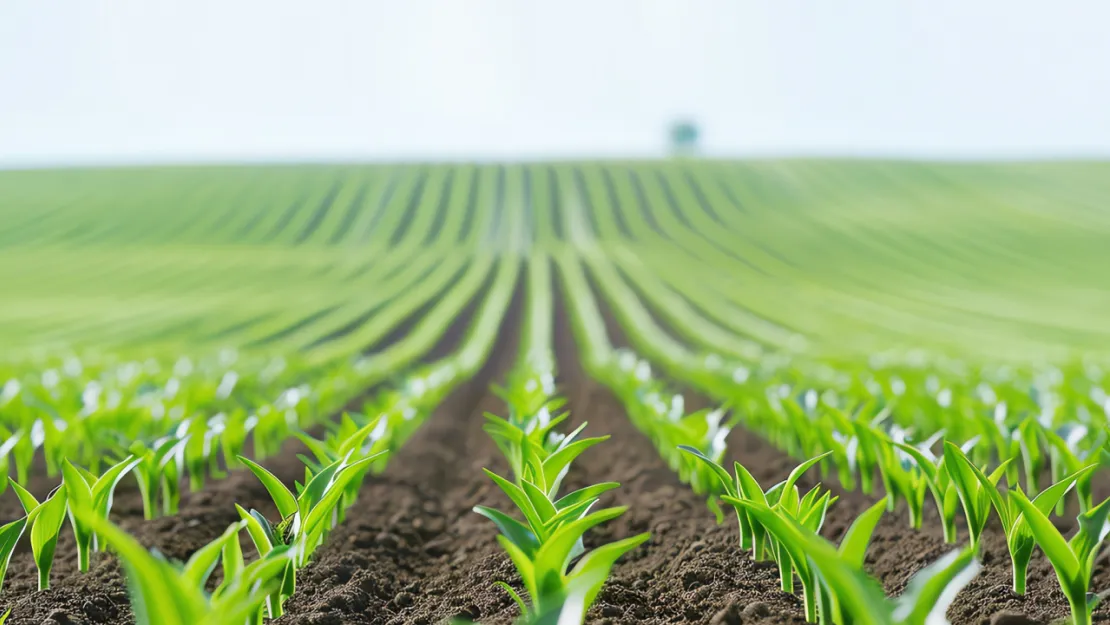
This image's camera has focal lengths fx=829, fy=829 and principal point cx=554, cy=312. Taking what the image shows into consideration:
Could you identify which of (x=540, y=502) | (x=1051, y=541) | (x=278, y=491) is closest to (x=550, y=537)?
(x=540, y=502)

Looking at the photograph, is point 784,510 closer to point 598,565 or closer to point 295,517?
point 598,565

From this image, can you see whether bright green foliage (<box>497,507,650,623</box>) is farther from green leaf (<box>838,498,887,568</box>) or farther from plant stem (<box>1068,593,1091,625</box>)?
plant stem (<box>1068,593,1091,625</box>)

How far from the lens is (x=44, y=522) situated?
304 centimetres

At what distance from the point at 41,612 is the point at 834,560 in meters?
2.81

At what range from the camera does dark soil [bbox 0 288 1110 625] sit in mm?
2990

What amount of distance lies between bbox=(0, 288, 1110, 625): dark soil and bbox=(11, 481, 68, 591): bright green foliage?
14 cm

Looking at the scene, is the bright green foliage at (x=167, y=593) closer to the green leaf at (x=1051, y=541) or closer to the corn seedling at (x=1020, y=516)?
the green leaf at (x=1051, y=541)

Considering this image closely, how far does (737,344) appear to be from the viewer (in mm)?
21547

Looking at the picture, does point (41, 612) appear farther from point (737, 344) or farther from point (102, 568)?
point (737, 344)

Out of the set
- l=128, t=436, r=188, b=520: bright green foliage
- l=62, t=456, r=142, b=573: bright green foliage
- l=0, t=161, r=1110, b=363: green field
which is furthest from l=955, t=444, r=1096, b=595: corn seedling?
l=0, t=161, r=1110, b=363: green field

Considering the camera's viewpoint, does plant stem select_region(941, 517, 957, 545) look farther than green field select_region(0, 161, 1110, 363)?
No

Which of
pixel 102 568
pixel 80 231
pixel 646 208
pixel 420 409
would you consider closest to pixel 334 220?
pixel 80 231

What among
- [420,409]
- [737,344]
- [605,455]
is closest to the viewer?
[605,455]

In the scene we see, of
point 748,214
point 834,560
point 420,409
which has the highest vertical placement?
point 748,214
